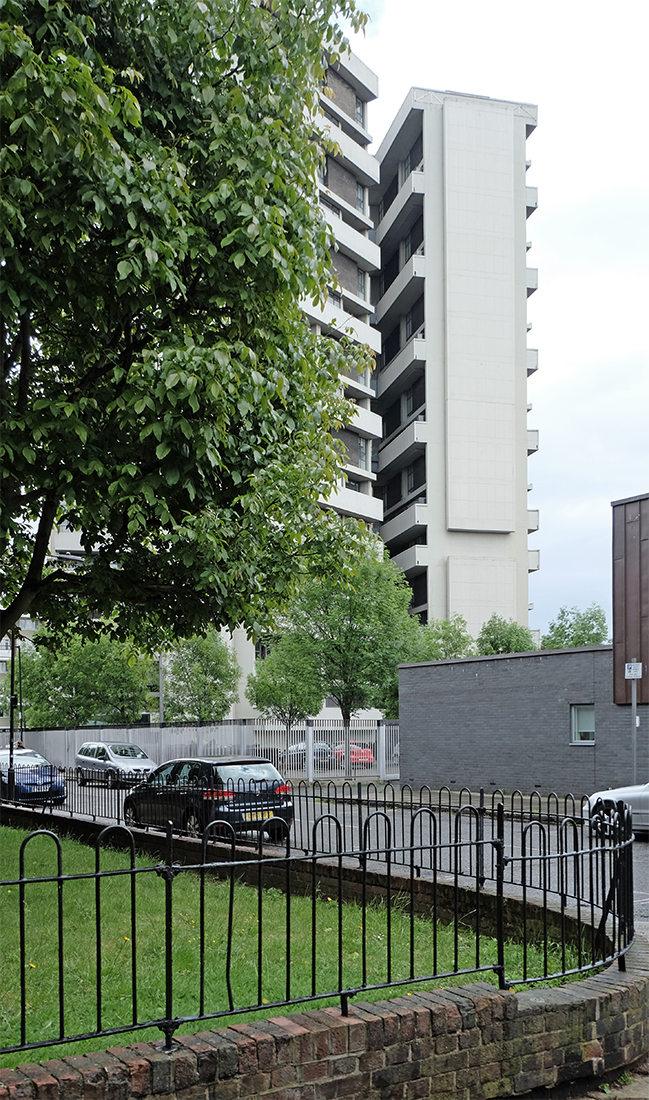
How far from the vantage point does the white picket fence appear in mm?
35312

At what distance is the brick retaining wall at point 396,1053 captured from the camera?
436 cm

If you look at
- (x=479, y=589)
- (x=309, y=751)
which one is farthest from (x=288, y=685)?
(x=479, y=589)

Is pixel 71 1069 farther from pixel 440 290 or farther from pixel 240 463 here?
pixel 440 290

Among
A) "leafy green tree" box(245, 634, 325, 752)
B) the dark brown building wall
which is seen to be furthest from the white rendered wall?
the dark brown building wall

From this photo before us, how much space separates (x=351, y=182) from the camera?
65.3 m

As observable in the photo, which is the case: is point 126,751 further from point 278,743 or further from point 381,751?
point 381,751

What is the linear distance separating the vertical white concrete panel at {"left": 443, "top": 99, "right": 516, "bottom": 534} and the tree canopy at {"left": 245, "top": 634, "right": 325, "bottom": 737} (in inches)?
867

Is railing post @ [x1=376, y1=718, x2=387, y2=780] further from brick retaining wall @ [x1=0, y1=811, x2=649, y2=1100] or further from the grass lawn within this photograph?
brick retaining wall @ [x1=0, y1=811, x2=649, y2=1100]

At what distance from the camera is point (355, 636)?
41.1 metres

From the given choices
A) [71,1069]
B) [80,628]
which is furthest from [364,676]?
[71,1069]

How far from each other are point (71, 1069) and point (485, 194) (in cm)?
6819

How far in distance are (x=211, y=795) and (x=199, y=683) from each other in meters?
37.0

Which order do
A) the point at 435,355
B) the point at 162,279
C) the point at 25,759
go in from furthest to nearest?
the point at 435,355 < the point at 25,759 < the point at 162,279

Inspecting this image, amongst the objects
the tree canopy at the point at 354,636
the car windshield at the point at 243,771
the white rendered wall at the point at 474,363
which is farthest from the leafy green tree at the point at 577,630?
the car windshield at the point at 243,771
